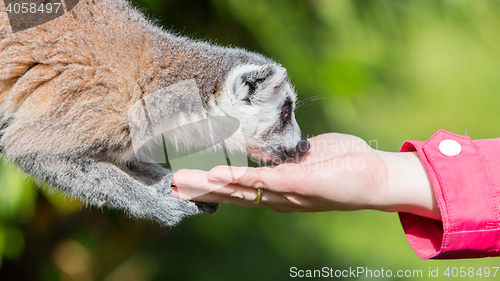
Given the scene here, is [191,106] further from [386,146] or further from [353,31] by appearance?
[386,146]

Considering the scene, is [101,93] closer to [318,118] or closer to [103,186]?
[103,186]

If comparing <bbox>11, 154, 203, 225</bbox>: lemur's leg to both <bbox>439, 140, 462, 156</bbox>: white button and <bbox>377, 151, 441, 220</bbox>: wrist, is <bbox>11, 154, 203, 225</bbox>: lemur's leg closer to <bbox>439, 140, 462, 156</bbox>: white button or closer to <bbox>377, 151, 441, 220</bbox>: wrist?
<bbox>377, 151, 441, 220</bbox>: wrist

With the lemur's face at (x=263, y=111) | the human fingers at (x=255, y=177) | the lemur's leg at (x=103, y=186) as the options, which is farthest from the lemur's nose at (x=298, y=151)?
the lemur's leg at (x=103, y=186)

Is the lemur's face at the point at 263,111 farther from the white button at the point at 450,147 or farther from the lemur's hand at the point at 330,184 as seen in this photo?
the white button at the point at 450,147

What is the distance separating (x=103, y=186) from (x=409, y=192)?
1.71 meters

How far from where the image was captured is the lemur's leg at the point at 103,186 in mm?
2062

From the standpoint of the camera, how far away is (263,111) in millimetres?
2369

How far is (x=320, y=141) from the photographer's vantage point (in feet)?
8.53

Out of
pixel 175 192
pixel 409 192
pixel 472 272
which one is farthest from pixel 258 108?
pixel 472 272

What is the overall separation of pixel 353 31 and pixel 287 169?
2.07 metres

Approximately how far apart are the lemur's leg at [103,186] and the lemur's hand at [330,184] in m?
0.17

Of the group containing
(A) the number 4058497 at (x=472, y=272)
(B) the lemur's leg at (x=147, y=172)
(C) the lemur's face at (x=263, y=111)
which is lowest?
(A) the number 4058497 at (x=472, y=272)

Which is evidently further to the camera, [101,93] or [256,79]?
[256,79]

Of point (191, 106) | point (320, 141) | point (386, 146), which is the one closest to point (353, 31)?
point (320, 141)
